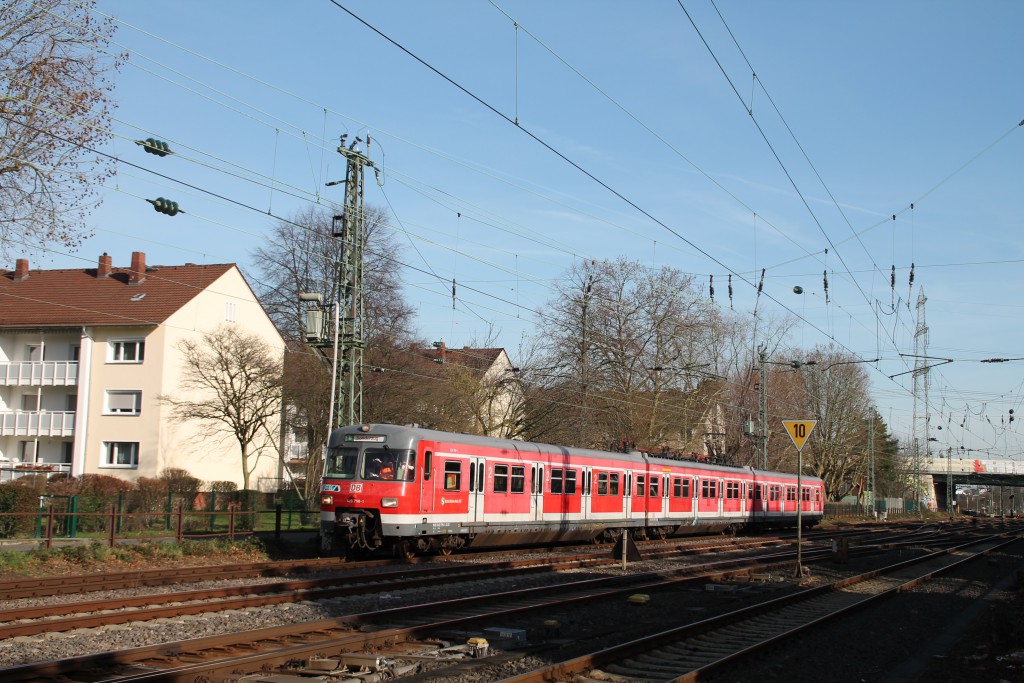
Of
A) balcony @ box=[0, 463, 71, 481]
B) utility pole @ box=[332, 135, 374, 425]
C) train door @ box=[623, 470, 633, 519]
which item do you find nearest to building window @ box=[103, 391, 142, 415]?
balcony @ box=[0, 463, 71, 481]

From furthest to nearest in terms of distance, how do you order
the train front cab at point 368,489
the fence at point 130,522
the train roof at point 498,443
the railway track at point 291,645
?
1. the fence at point 130,522
2. the train roof at point 498,443
3. the train front cab at point 368,489
4. the railway track at point 291,645

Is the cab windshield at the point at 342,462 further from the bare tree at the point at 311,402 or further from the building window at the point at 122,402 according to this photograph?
the building window at the point at 122,402

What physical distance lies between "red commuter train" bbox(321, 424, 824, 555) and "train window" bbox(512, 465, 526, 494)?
3 centimetres

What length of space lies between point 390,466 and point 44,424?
94.6ft

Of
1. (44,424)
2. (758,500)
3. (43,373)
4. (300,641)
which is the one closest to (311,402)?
(44,424)

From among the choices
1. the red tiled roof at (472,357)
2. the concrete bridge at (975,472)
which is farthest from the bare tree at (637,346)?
the concrete bridge at (975,472)

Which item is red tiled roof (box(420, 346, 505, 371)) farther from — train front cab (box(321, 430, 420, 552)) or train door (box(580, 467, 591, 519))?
train front cab (box(321, 430, 420, 552))

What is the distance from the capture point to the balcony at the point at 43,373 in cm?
4359

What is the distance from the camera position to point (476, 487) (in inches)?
895

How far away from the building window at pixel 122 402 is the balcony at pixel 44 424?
171 cm

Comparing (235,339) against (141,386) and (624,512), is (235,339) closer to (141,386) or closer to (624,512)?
(141,386)

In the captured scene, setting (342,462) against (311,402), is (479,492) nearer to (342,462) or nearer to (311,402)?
(342,462)

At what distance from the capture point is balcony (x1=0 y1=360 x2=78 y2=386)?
4359 centimetres

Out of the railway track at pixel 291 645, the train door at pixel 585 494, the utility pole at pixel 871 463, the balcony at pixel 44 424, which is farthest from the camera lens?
the utility pole at pixel 871 463
